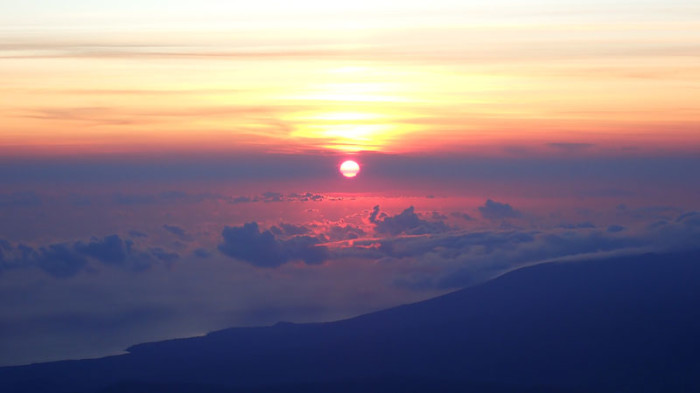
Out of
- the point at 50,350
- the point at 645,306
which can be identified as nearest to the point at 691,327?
the point at 645,306

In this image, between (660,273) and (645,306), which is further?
(660,273)

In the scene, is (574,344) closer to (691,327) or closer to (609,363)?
(609,363)

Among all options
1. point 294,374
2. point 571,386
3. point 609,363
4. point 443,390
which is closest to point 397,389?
point 443,390

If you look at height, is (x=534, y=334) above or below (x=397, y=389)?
above

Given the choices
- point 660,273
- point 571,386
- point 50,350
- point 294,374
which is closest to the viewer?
point 571,386

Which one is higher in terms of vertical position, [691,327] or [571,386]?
[691,327]

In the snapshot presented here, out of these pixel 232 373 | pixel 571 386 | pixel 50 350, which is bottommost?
pixel 571 386

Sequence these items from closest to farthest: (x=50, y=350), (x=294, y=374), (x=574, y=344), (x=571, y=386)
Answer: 1. (x=571, y=386)
2. (x=294, y=374)
3. (x=574, y=344)
4. (x=50, y=350)

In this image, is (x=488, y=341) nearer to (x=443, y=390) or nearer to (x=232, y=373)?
(x=443, y=390)

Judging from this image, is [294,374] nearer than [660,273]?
Yes
